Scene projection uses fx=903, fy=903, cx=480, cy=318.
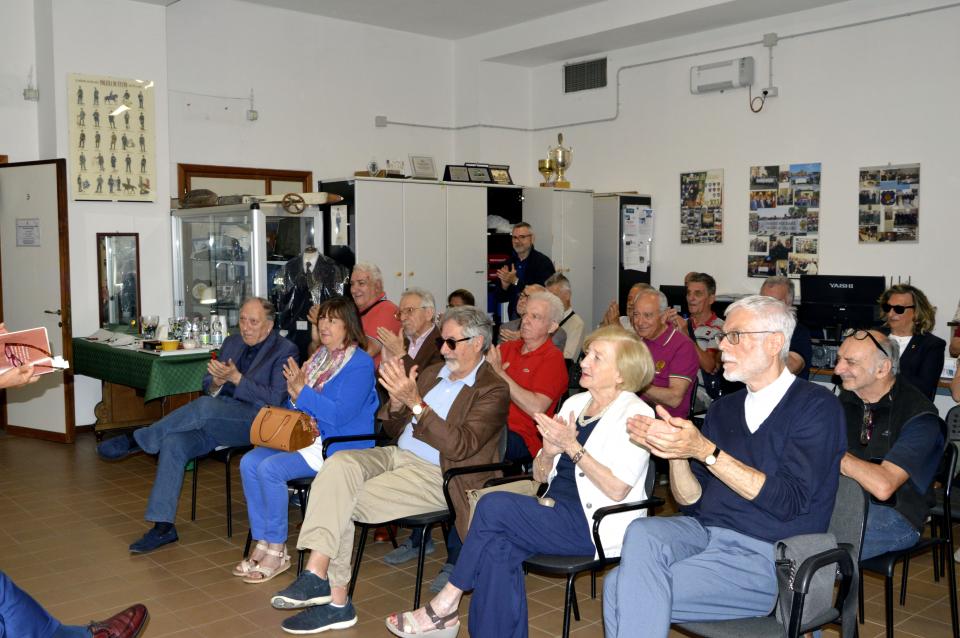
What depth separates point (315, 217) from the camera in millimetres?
7719

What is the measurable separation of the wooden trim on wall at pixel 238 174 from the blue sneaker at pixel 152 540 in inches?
165

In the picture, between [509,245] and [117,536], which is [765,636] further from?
[509,245]

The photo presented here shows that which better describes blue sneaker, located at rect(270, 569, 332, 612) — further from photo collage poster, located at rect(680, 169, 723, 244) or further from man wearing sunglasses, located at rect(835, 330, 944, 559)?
photo collage poster, located at rect(680, 169, 723, 244)

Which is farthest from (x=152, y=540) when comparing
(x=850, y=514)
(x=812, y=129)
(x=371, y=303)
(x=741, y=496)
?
(x=812, y=129)

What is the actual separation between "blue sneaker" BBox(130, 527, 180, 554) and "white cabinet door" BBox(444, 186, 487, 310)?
434cm

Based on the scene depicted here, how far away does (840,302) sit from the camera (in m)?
6.20

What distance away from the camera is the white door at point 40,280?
23.4ft

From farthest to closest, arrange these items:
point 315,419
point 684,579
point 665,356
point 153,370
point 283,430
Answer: point 153,370
point 665,356
point 315,419
point 283,430
point 684,579

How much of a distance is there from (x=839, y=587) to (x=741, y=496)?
0.42 meters

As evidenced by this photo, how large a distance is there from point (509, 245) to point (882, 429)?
6.16 meters

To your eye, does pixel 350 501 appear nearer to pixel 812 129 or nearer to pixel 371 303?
pixel 371 303

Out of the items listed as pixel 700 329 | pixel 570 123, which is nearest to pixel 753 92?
pixel 570 123

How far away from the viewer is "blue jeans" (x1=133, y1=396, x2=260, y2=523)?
4574 millimetres

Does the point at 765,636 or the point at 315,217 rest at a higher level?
the point at 315,217
